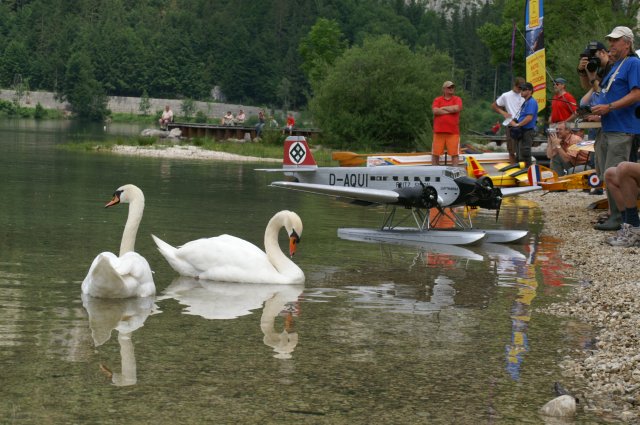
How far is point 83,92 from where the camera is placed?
7210 inches

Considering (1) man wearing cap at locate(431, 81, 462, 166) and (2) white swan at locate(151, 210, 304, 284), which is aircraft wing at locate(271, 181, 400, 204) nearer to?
(2) white swan at locate(151, 210, 304, 284)

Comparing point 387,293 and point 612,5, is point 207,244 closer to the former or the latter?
point 387,293

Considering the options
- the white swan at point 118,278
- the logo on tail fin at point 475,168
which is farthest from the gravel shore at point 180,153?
the white swan at point 118,278

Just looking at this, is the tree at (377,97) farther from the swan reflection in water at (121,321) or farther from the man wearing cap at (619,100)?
the swan reflection in water at (121,321)

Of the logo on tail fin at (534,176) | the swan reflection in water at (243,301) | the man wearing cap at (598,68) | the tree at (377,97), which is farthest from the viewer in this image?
the tree at (377,97)

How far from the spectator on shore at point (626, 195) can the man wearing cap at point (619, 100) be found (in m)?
0.64

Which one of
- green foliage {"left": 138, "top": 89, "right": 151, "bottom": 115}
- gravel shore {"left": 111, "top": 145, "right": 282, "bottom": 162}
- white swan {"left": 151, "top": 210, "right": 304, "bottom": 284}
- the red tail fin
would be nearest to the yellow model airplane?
the red tail fin

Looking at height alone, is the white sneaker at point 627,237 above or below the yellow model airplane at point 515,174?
below

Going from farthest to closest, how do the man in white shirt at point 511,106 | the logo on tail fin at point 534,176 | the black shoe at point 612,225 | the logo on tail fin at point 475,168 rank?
the man in white shirt at point 511,106
the logo on tail fin at point 534,176
the logo on tail fin at point 475,168
the black shoe at point 612,225

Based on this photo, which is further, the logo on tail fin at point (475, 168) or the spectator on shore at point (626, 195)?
the logo on tail fin at point (475, 168)

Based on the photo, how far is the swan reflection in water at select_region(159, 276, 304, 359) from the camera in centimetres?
759

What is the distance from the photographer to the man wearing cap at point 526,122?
2144cm

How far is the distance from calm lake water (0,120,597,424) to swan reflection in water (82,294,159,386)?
0.02m

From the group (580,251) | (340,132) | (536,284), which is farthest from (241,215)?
(340,132)
